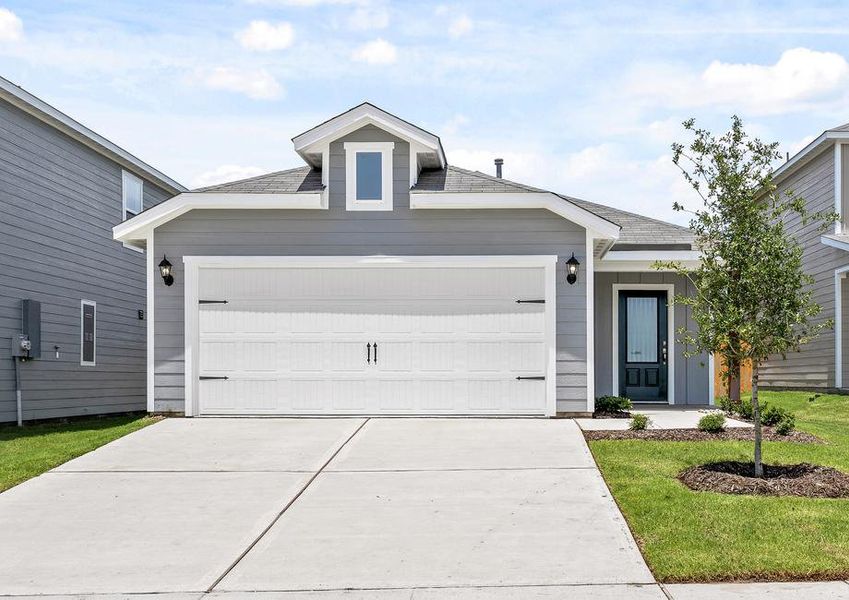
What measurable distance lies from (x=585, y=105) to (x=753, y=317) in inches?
328

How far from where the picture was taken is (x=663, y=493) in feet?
26.1

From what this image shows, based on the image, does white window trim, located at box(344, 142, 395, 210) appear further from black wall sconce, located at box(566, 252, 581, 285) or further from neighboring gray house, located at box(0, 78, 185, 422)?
neighboring gray house, located at box(0, 78, 185, 422)

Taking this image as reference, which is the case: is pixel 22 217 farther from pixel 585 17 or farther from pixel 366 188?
pixel 585 17

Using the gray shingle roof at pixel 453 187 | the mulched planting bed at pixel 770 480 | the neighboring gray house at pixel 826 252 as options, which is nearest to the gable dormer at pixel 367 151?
the gray shingle roof at pixel 453 187

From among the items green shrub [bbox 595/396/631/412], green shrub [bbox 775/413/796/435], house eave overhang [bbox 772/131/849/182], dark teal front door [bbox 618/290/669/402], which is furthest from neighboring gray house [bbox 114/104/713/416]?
house eave overhang [bbox 772/131/849/182]

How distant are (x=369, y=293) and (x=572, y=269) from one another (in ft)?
9.56

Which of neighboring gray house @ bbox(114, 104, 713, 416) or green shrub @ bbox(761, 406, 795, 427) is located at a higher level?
A: neighboring gray house @ bbox(114, 104, 713, 416)

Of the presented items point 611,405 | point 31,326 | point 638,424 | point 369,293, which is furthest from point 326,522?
point 31,326

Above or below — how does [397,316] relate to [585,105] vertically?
below

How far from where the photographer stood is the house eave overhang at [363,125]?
521 inches

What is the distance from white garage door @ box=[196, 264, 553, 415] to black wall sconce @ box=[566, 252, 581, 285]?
36cm

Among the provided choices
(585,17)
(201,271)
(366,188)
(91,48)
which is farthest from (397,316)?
(91,48)

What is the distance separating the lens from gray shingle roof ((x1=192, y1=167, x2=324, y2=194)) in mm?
13437

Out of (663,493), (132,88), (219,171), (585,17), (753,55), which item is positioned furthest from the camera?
(219,171)
